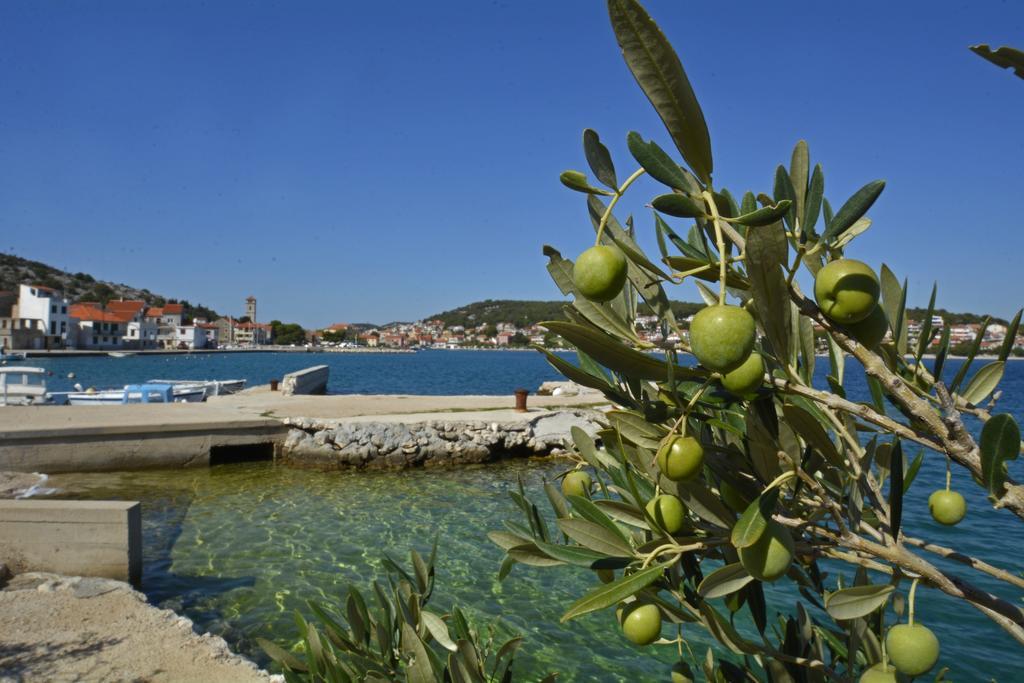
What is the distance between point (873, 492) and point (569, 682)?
14.3 feet

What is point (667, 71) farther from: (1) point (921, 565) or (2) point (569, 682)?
(2) point (569, 682)

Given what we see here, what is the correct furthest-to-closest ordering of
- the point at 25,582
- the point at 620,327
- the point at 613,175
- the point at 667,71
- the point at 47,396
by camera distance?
the point at 47,396 → the point at 25,582 → the point at 620,327 → the point at 613,175 → the point at 667,71

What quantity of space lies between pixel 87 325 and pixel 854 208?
10607cm

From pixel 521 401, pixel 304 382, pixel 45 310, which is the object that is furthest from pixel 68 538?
pixel 45 310

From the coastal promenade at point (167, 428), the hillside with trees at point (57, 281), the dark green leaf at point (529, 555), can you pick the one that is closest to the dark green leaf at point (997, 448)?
the dark green leaf at point (529, 555)

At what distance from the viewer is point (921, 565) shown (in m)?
1.19

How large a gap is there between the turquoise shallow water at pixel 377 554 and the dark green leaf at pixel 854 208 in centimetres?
473

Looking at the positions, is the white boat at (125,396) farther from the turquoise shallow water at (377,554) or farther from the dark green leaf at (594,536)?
the dark green leaf at (594,536)

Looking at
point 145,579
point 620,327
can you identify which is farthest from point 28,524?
point 620,327

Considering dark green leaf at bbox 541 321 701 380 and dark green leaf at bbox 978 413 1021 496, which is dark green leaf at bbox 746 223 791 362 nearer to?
dark green leaf at bbox 541 321 701 380

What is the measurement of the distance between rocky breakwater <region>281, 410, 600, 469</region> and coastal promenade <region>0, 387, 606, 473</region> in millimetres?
305

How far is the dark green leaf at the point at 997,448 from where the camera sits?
1.00m

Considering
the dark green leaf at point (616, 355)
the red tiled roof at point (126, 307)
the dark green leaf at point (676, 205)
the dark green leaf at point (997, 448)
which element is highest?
the red tiled roof at point (126, 307)

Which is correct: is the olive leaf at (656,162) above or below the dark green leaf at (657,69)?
below
